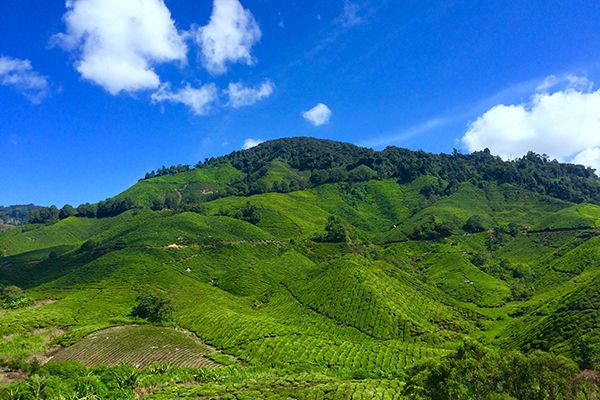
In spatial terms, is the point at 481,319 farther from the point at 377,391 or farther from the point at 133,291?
the point at 133,291

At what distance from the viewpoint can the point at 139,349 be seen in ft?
331

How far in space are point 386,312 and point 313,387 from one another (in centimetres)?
6042

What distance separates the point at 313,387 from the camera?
235ft

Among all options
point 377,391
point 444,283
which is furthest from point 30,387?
point 444,283

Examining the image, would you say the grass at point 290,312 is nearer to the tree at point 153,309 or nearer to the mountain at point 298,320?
the mountain at point 298,320

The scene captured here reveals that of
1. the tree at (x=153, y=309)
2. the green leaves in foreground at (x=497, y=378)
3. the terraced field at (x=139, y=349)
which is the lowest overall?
the terraced field at (x=139, y=349)

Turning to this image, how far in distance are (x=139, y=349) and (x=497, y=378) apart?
78.7 meters

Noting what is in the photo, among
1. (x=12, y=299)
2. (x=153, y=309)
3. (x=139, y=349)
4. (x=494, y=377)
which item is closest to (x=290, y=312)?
(x=153, y=309)

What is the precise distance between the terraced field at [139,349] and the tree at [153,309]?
21.8ft

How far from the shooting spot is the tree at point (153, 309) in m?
123

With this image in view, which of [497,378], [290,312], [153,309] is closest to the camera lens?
[497,378]

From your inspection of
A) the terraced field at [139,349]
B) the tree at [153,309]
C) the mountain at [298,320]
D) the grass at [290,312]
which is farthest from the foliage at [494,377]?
the tree at [153,309]

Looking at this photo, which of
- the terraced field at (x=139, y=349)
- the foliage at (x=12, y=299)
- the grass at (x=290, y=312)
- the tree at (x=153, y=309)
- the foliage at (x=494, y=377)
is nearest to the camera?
the foliage at (x=494, y=377)

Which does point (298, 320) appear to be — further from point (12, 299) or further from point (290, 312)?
point (12, 299)
